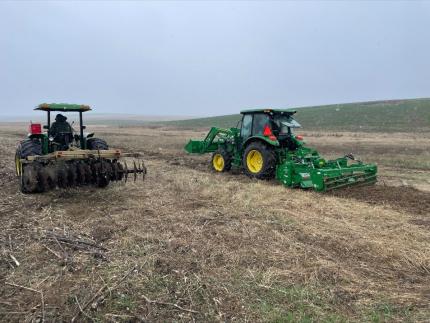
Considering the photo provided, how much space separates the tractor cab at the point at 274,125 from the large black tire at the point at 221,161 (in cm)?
89

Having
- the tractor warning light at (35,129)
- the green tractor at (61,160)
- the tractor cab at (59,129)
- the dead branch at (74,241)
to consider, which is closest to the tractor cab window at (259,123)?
the green tractor at (61,160)

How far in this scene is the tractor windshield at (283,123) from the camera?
10811mm

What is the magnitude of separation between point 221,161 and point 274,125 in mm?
2120

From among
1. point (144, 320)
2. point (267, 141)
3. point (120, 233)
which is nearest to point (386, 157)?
point (267, 141)

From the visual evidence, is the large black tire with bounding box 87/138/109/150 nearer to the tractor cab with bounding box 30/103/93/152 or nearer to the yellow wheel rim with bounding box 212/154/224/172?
the tractor cab with bounding box 30/103/93/152

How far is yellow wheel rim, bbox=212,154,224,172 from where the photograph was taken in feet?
39.7

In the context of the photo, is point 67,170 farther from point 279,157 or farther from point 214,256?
point 279,157

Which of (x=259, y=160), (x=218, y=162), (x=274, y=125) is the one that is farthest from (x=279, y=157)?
(x=218, y=162)

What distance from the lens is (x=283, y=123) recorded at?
423 inches

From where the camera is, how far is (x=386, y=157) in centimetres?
1584

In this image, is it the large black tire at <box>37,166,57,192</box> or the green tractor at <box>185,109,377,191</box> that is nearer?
the large black tire at <box>37,166,57,192</box>

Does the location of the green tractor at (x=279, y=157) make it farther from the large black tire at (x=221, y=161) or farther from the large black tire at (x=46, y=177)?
the large black tire at (x=46, y=177)

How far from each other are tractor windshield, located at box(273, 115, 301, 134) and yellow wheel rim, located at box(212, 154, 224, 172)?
81.6 inches

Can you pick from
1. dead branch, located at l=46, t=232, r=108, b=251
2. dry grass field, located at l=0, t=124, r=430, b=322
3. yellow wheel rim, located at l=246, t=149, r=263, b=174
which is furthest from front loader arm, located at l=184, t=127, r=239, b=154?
dead branch, located at l=46, t=232, r=108, b=251
